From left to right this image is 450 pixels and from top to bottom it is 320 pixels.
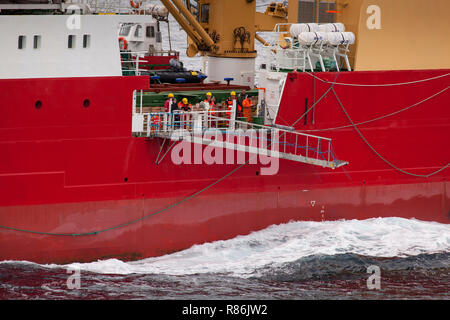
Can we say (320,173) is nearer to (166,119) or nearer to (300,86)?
(300,86)

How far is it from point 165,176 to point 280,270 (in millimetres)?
3518

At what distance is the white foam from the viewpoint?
1608cm

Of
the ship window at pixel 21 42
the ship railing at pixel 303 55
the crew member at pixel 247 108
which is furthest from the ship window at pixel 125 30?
the ship window at pixel 21 42

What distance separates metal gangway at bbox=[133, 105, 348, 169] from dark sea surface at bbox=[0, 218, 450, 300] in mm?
2033

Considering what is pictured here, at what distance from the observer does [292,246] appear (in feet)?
56.2

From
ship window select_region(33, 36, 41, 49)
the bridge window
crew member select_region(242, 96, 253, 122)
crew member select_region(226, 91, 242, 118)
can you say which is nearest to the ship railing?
crew member select_region(242, 96, 253, 122)

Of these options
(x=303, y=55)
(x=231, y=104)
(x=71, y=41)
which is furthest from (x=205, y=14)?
(x=71, y=41)

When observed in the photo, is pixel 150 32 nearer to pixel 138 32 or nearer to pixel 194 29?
pixel 138 32

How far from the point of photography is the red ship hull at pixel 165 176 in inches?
611

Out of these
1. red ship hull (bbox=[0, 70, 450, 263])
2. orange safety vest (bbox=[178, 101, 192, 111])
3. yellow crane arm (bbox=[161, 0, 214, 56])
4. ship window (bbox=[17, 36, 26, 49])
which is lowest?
red ship hull (bbox=[0, 70, 450, 263])

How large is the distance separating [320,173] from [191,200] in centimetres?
351

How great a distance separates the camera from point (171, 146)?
54.7ft

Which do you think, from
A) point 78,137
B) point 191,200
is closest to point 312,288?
point 191,200

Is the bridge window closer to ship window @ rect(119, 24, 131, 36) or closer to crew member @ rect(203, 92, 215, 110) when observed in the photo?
crew member @ rect(203, 92, 215, 110)
